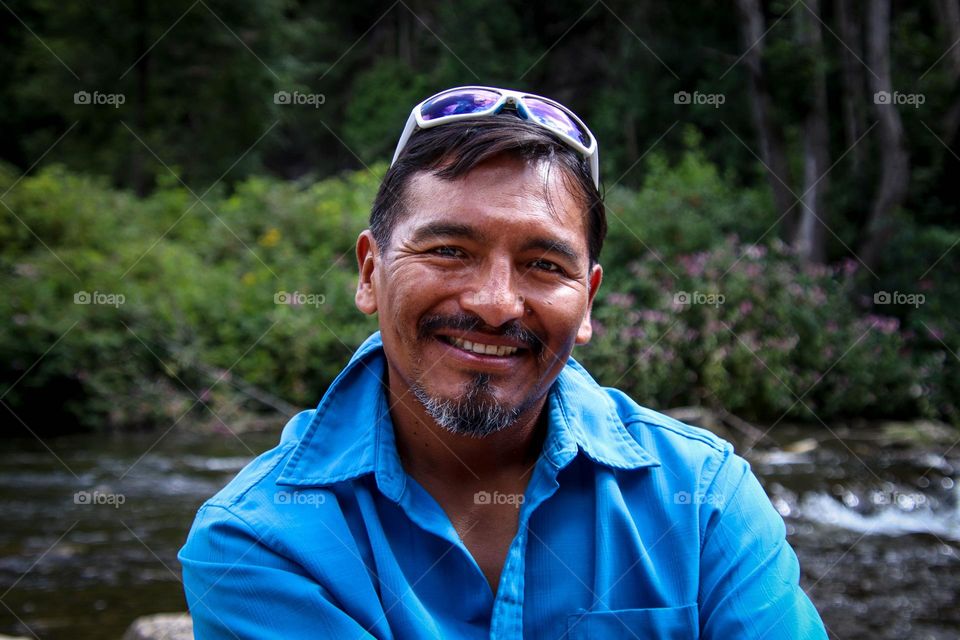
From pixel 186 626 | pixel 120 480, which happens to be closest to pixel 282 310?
pixel 120 480

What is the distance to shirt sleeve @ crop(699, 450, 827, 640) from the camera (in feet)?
5.32

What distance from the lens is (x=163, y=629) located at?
136 inches

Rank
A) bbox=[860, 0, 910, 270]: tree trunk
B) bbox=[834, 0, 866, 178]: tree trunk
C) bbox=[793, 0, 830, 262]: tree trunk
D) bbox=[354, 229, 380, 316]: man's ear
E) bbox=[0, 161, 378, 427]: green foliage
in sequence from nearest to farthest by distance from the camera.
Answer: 1. bbox=[354, 229, 380, 316]: man's ear
2. bbox=[0, 161, 378, 427]: green foliage
3. bbox=[860, 0, 910, 270]: tree trunk
4. bbox=[793, 0, 830, 262]: tree trunk
5. bbox=[834, 0, 866, 178]: tree trunk

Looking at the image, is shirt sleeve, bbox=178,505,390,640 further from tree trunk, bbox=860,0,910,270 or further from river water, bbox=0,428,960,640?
tree trunk, bbox=860,0,910,270

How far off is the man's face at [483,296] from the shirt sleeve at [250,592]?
0.38 meters

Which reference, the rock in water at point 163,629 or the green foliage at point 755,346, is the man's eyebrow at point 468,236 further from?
the green foliage at point 755,346

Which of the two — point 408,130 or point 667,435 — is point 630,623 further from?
point 408,130

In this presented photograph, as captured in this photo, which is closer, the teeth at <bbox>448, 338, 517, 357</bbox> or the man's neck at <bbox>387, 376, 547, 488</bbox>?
the teeth at <bbox>448, 338, 517, 357</bbox>

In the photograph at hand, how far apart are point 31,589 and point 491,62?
15175mm

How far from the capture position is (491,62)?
60.5ft

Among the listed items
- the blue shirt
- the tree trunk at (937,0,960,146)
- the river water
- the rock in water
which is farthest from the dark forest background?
the blue shirt

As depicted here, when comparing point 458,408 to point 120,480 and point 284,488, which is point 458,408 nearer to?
point 284,488

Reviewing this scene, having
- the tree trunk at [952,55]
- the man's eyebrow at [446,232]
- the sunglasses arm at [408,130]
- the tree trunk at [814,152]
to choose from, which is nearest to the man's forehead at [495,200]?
the man's eyebrow at [446,232]

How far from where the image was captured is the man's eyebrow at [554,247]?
1.74m
